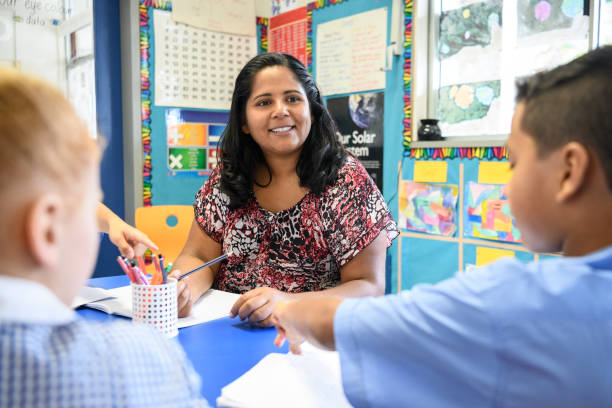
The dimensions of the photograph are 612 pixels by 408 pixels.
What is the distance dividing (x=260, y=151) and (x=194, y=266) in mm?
495

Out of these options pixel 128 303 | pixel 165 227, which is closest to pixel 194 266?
pixel 128 303

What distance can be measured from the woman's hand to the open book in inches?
3.4

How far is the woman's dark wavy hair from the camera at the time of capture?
5.04ft

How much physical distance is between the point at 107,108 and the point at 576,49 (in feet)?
7.72

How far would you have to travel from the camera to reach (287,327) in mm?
783

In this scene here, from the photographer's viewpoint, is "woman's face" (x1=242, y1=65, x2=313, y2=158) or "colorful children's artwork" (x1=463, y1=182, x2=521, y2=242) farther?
"colorful children's artwork" (x1=463, y1=182, x2=521, y2=242)

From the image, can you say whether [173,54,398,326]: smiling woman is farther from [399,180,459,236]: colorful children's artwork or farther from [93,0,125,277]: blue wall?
[93,0,125,277]: blue wall

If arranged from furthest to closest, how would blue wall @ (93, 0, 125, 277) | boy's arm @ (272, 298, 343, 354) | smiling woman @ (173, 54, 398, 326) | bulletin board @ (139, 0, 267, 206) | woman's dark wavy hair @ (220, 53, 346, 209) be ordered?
1. bulletin board @ (139, 0, 267, 206)
2. blue wall @ (93, 0, 125, 277)
3. woman's dark wavy hair @ (220, 53, 346, 209)
4. smiling woman @ (173, 54, 398, 326)
5. boy's arm @ (272, 298, 343, 354)

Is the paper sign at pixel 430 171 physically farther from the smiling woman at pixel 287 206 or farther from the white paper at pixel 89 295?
the white paper at pixel 89 295

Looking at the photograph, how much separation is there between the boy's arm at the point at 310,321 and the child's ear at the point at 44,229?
0.36 metres

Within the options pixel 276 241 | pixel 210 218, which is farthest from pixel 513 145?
pixel 210 218

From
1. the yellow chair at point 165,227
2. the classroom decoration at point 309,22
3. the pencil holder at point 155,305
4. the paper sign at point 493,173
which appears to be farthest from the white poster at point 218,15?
the pencil holder at point 155,305

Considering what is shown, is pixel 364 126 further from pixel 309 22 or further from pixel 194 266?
pixel 194 266

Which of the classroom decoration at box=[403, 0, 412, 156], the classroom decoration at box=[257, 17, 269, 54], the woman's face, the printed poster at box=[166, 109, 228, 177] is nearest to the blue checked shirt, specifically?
the woman's face
